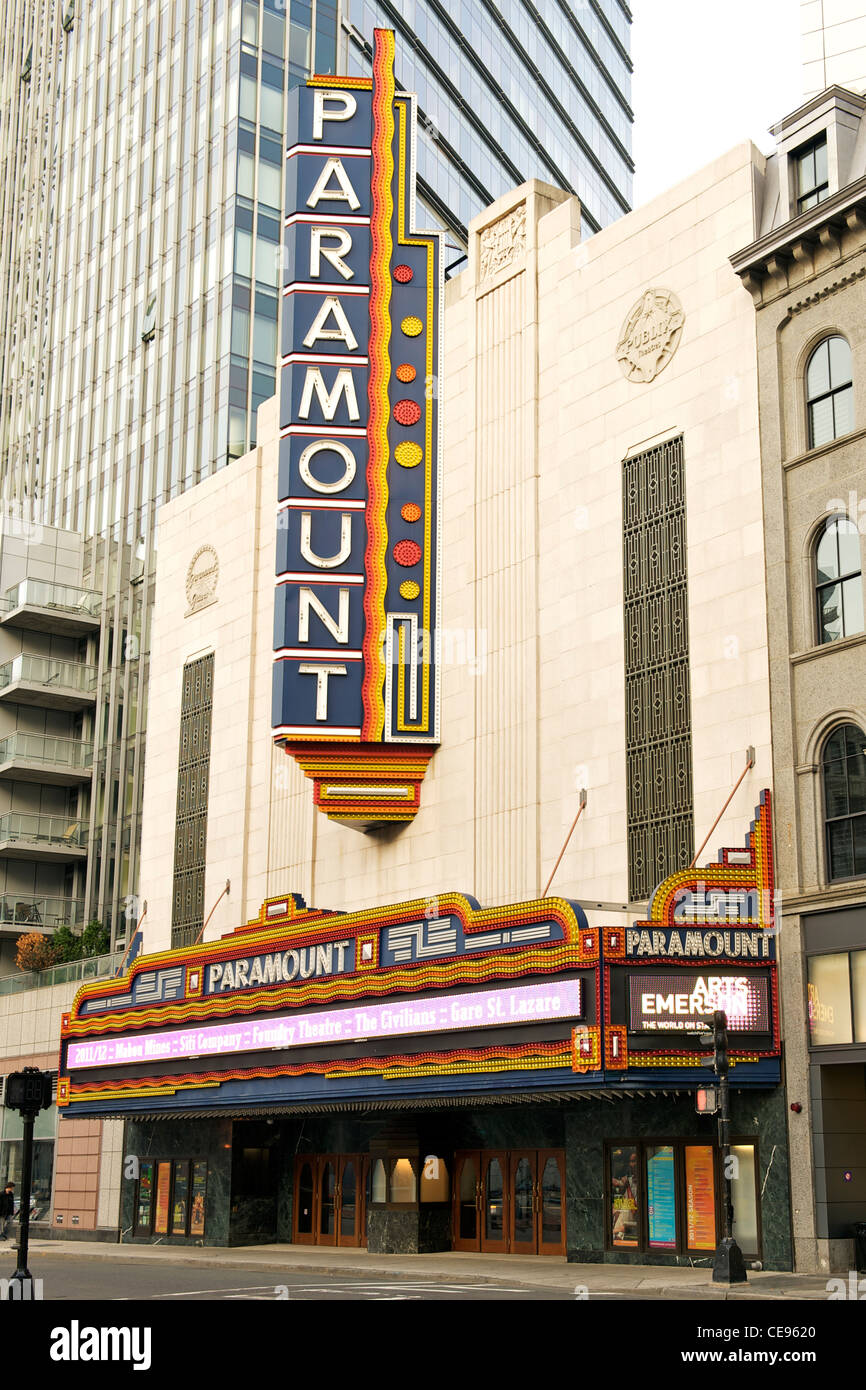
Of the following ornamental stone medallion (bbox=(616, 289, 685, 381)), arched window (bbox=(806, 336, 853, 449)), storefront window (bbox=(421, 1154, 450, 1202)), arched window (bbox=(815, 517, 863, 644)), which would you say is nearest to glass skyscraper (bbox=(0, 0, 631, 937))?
ornamental stone medallion (bbox=(616, 289, 685, 381))

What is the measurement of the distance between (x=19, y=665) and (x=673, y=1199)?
159 ft

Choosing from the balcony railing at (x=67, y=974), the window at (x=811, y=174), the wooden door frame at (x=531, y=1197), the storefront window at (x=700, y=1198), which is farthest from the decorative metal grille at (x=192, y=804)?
the window at (x=811, y=174)

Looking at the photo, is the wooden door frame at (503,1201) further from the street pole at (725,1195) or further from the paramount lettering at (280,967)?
the street pole at (725,1195)

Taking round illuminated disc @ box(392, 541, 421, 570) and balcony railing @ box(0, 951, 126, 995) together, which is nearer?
round illuminated disc @ box(392, 541, 421, 570)

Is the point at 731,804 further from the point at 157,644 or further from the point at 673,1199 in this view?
the point at 157,644

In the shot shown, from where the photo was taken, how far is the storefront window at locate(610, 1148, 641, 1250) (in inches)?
1125

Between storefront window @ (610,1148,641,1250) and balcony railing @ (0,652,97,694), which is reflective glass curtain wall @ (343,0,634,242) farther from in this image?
storefront window @ (610,1148,641,1250)

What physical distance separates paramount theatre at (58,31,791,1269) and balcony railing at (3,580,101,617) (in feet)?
88.1

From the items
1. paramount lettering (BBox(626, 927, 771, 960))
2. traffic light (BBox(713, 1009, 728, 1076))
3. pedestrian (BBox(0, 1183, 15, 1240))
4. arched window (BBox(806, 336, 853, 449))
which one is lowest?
pedestrian (BBox(0, 1183, 15, 1240))

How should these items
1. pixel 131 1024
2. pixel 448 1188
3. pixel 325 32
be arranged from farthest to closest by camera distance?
pixel 325 32
pixel 131 1024
pixel 448 1188

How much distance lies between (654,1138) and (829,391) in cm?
1428

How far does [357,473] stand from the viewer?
37.2 meters
